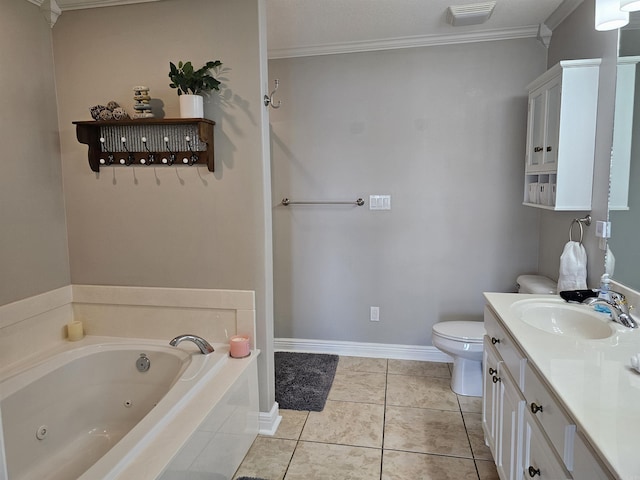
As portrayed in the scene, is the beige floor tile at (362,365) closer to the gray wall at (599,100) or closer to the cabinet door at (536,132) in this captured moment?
the gray wall at (599,100)

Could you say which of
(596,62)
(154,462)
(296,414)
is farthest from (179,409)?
(596,62)

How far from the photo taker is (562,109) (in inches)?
83.3

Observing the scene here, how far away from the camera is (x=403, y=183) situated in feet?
10.3

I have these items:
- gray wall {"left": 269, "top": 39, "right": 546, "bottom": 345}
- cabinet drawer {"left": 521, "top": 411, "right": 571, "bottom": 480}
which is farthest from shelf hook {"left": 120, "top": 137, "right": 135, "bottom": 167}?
cabinet drawer {"left": 521, "top": 411, "right": 571, "bottom": 480}

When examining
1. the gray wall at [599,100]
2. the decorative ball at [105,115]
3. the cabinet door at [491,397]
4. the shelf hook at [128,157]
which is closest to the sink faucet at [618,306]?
the gray wall at [599,100]

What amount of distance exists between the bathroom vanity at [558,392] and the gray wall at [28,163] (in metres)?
2.33

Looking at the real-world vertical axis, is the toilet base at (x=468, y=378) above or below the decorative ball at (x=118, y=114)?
below

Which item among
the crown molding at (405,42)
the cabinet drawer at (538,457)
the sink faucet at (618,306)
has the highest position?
the crown molding at (405,42)

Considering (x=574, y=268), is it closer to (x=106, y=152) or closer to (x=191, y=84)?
(x=191, y=84)

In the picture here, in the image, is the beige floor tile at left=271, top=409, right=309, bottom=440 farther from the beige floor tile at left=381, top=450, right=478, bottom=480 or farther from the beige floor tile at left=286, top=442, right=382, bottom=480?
the beige floor tile at left=381, top=450, right=478, bottom=480

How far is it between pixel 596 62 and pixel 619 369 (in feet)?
5.11

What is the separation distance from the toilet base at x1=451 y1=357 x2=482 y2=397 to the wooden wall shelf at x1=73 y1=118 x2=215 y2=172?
6.52 feet

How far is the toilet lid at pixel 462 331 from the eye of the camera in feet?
8.62

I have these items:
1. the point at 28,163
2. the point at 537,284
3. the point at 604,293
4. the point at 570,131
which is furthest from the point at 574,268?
the point at 28,163
